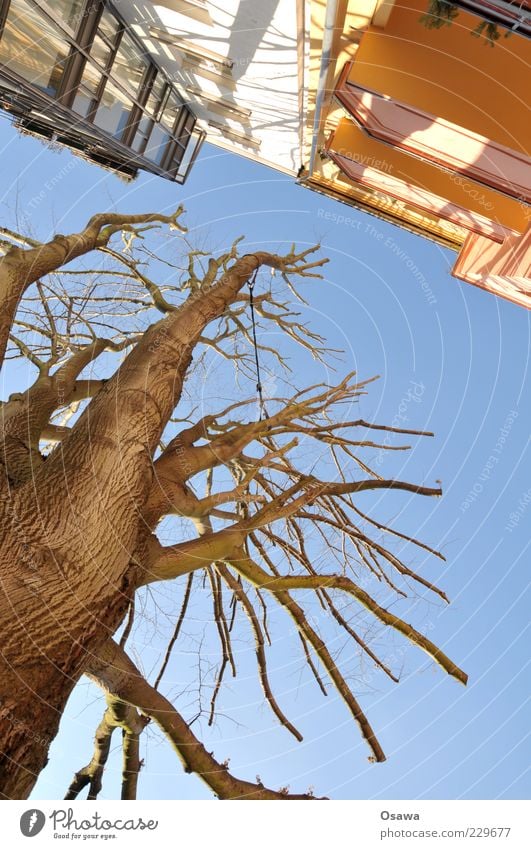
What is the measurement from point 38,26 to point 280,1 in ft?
10.8

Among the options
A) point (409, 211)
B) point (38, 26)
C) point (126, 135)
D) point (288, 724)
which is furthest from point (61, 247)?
point (409, 211)

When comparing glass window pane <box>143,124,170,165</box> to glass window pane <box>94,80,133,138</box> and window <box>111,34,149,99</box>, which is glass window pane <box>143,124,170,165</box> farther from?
window <box>111,34,149,99</box>

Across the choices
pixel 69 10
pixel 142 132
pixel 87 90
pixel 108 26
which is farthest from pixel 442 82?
pixel 142 132

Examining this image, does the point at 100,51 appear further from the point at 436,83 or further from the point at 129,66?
the point at 436,83

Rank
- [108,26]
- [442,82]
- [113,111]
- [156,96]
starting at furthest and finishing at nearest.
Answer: [156,96]
[113,111]
[108,26]
[442,82]

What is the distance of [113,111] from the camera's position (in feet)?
34.1

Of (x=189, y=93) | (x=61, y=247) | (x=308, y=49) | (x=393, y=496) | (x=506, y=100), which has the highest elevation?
(x=189, y=93)

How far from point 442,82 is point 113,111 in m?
6.26

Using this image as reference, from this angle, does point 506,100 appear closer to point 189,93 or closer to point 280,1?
point 280,1

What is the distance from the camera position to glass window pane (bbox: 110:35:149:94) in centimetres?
980

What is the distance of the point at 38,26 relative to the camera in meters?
7.72

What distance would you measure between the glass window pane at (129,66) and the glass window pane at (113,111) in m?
0.21
